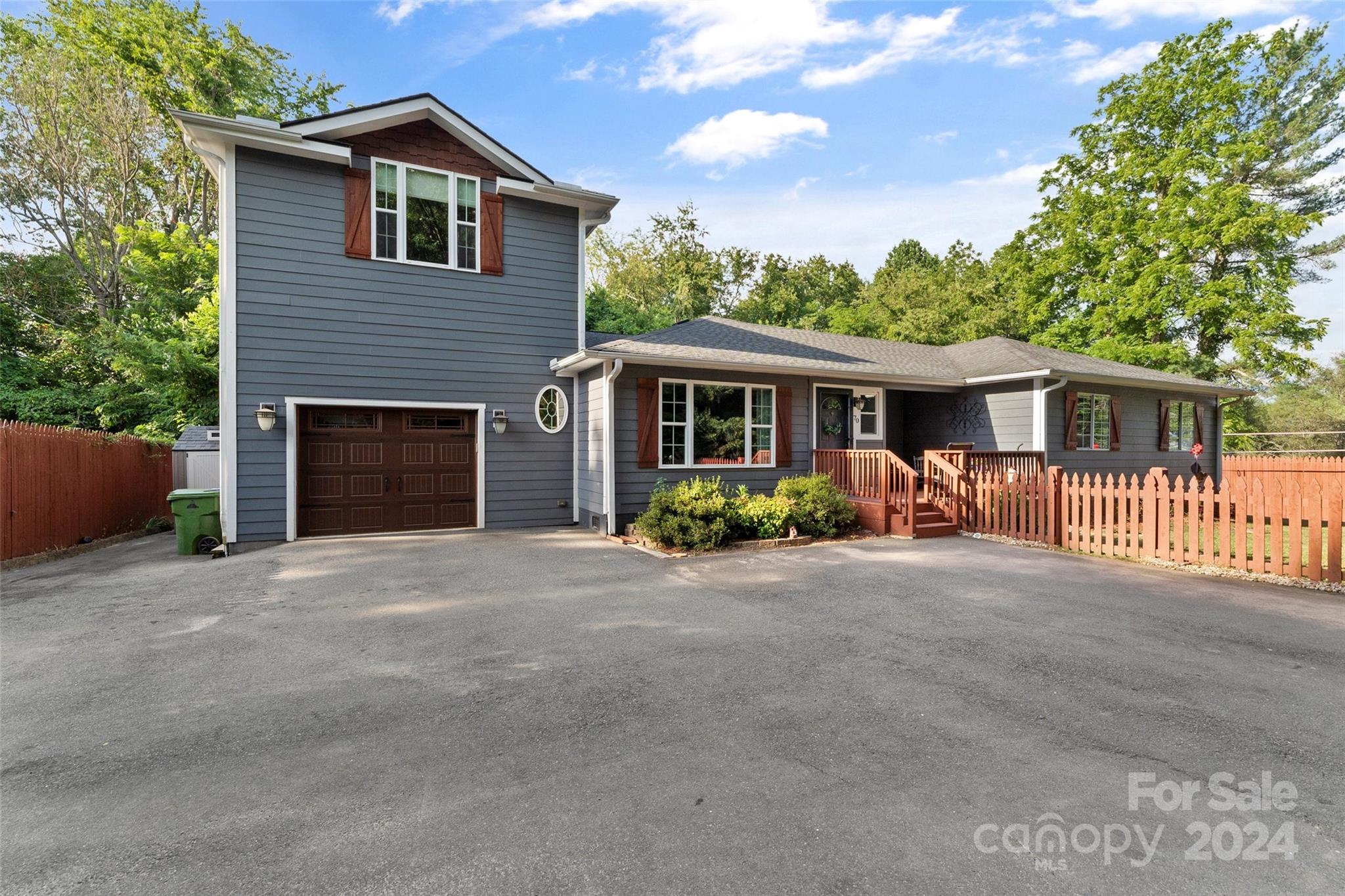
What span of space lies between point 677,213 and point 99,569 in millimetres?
28005

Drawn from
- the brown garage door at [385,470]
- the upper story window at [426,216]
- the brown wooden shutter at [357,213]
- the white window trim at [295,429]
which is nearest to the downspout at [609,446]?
the brown garage door at [385,470]

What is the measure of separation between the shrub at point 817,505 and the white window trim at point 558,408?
3983 mm

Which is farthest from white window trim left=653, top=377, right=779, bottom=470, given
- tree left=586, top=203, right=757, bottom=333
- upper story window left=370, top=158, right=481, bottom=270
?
tree left=586, top=203, right=757, bottom=333

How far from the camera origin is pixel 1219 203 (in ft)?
62.1

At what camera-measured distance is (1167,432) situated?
14.3 metres

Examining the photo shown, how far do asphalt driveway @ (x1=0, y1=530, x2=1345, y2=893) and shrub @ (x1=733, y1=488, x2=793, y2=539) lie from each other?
2.93 m

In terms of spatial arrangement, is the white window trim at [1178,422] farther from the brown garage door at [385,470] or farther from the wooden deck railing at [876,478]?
the brown garage door at [385,470]

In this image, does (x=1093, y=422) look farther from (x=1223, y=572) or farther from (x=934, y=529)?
(x=1223, y=572)

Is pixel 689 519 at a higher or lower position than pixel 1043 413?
lower

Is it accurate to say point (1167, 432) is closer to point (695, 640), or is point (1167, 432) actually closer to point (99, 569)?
point (695, 640)

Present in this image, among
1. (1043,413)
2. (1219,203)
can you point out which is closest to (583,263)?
(1043,413)

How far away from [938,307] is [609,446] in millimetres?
22773

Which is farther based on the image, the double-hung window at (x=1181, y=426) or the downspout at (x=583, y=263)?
the double-hung window at (x=1181, y=426)

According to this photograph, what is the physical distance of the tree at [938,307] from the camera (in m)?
25.2
